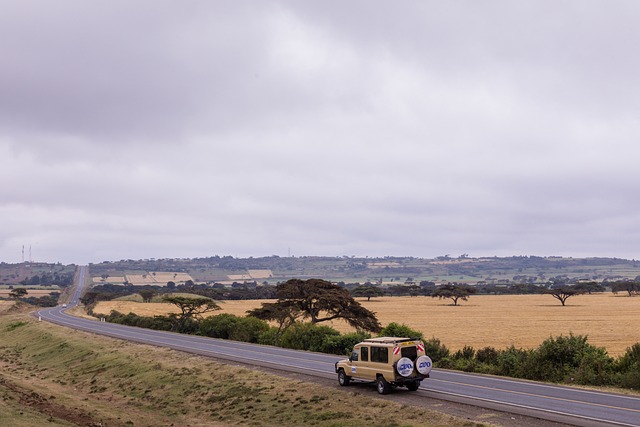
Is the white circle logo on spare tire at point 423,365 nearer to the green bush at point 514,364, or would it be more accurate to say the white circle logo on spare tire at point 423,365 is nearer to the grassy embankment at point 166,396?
the grassy embankment at point 166,396

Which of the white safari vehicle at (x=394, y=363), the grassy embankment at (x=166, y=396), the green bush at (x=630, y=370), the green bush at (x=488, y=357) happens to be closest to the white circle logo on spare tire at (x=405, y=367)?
the white safari vehicle at (x=394, y=363)

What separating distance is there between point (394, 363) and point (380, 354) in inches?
46.3

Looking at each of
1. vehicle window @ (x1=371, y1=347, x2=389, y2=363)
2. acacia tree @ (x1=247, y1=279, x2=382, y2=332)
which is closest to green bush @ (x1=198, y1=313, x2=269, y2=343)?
acacia tree @ (x1=247, y1=279, x2=382, y2=332)

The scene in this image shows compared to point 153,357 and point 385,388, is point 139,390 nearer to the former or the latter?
point 153,357

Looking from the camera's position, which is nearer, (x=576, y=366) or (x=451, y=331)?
(x=576, y=366)

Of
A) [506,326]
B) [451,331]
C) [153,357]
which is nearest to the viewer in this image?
[153,357]

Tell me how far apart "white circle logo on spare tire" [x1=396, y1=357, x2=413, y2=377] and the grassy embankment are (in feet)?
5.76

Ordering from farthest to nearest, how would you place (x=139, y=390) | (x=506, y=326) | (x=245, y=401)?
(x=506, y=326)
(x=139, y=390)
(x=245, y=401)

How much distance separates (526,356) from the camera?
38688 millimetres

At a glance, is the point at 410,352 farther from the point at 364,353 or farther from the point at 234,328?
the point at 234,328

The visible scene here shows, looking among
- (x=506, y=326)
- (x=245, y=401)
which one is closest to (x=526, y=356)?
(x=245, y=401)

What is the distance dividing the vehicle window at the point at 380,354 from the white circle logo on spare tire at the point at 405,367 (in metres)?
0.78

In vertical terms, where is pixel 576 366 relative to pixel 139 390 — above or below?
above

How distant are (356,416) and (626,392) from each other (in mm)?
13794
